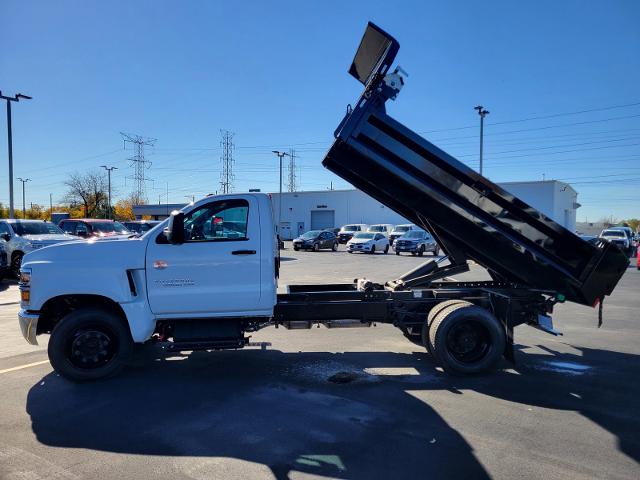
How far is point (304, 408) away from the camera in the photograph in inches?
181

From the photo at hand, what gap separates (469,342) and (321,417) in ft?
7.98

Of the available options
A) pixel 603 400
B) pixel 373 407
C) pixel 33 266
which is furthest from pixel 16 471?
pixel 603 400

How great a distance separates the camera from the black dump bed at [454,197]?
5516 mm

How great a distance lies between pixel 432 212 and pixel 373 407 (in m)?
2.63

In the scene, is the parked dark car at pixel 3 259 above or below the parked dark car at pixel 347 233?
below

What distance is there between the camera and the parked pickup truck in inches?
208

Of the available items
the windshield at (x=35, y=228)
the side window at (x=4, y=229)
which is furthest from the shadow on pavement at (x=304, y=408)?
the windshield at (x=35, y=228)

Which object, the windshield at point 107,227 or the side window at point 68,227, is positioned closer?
the windshield at point 107,227

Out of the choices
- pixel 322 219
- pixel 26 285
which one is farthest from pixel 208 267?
pixel 322 219

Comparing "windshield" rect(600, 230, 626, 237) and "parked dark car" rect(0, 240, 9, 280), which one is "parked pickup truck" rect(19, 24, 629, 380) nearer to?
"parked dark car" rect(0, 240, 9, 280)

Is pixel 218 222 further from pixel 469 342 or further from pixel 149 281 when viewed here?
pixel 469 342

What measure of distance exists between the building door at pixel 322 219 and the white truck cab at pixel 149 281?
172 ft

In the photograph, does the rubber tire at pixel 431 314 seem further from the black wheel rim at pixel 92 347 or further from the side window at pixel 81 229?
the side window at pixel 81 229

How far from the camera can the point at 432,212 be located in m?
5.93
